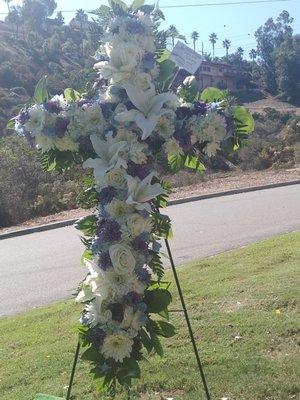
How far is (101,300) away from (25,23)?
7379cm

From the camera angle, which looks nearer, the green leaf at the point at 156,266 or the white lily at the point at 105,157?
the white lily at the point at 105,157

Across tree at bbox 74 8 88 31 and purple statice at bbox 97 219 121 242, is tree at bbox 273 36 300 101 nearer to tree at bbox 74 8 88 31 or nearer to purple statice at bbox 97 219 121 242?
tree at bbox 74 8 88 31

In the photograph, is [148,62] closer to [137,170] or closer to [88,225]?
[137,170]

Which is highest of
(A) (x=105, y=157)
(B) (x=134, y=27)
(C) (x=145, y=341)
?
(B) (x=134, y=27)

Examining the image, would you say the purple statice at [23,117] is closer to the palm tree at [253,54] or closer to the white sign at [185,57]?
the white sign at [185,57]

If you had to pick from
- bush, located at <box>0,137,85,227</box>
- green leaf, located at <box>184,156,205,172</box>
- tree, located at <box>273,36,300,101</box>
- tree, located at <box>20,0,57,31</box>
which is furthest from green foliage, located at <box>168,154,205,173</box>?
tree, located at <box>273,36,300,101</box>

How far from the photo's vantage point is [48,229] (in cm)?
1477

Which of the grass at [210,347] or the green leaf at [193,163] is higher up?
the green leaf at [193,163]

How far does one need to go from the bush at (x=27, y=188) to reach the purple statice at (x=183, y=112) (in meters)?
13.8

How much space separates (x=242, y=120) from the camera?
10.5 ft

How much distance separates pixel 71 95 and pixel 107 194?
0.62 m

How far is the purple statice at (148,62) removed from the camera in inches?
123

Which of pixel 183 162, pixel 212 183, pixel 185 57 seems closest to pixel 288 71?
pixel 212 183

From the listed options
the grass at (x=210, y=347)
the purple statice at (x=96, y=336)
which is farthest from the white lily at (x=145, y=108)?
the grass at (x=210, y=347)
